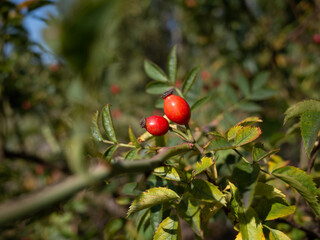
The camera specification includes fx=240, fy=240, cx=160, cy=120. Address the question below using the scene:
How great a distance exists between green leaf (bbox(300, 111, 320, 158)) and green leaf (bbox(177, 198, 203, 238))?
385 mm

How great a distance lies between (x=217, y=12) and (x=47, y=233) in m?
3.34

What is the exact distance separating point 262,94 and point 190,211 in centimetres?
135

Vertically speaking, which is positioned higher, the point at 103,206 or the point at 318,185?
the point at 318,185

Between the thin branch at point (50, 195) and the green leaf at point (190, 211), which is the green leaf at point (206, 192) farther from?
the thin branch at point (50, 195)

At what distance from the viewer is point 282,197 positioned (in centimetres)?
77

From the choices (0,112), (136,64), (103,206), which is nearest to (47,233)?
(103,206)

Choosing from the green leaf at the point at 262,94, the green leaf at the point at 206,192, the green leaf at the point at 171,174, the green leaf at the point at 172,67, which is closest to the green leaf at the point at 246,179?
the green leaf at the point at 206,192

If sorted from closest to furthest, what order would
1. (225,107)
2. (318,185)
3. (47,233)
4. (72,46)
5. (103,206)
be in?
(72,46)
(318,185)
(225,107)
(47,233)
(103,206)

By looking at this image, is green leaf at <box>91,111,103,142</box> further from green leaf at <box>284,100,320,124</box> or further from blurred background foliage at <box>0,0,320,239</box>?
green leaf at <box>284,100,320,124</box>

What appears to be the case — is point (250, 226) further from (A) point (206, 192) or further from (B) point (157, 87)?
(B) point (157, 87)

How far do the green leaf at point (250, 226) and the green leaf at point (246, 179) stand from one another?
10 cm

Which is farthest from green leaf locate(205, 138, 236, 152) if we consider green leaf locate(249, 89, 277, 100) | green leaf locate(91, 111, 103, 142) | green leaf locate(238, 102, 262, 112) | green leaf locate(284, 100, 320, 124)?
green leaf locate(249, 89, 277, 100)

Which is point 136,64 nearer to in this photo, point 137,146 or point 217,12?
point 217,12

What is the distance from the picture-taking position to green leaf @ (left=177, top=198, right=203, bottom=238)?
2.61 ft
